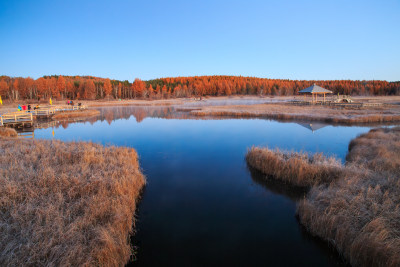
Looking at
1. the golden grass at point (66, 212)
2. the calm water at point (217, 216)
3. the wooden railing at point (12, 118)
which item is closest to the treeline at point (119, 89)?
the wooden railing at point (12, 118)

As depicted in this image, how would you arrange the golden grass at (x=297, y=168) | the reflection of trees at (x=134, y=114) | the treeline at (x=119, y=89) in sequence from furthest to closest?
1. the treeline at (x=119, y=89)
2. the reflection of trees at (x=134, y=114)
3. the golden grass at (x=297, y=168)

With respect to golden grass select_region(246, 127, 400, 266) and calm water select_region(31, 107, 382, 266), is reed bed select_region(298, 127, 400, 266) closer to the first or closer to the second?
golden grass select_region(246, 127, 400, 266)

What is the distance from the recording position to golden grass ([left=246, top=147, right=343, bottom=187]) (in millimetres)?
7266

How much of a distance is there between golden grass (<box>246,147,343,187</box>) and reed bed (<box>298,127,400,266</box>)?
0.65 meters

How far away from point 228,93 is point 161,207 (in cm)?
8857

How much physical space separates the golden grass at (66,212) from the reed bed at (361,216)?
4.14 metres

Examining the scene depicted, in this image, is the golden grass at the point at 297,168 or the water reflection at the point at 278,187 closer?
the water reflection at the point at 278,187

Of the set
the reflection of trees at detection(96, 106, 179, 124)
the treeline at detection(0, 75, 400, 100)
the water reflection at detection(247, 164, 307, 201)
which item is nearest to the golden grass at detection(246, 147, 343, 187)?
the water reflection at detection(247, 164, 307, 201)

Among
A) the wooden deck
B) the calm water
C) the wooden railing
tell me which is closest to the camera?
the calm water

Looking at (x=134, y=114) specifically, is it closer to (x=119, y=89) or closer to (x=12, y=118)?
(x=12, y=118)

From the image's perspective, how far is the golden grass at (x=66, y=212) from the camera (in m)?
3.63

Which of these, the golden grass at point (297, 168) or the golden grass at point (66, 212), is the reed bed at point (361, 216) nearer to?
the golden grass at point (297, 168)

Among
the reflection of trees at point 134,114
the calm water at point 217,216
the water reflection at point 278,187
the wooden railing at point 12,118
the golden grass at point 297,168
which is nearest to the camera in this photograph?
the calm water at point 217,216

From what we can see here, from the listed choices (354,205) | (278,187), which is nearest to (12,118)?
(278,187)
